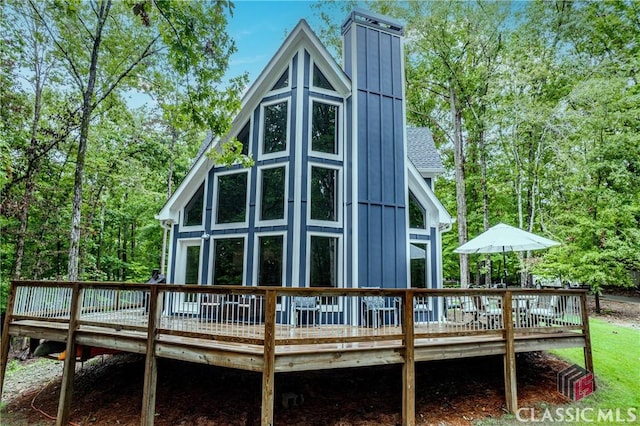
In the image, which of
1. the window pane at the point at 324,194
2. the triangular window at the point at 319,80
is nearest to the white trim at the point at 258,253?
the window pane at the point at 324,194

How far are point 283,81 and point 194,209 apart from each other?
14.4 feet

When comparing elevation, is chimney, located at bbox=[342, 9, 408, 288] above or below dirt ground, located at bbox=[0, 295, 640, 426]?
above

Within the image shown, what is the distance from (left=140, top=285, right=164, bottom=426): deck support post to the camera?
5.35m

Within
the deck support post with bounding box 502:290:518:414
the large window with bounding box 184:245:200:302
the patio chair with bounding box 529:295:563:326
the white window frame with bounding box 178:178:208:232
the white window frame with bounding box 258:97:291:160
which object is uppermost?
the white window frame with bounding box 258:97:291:160

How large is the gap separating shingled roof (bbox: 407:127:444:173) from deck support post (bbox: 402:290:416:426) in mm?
6731

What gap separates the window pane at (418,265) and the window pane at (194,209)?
6.07 m

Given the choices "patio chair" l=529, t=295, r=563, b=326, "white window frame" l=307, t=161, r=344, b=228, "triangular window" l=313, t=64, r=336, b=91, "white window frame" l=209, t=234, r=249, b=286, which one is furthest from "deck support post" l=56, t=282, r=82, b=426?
"patio chair" l=529, t=295, r=563, b=326

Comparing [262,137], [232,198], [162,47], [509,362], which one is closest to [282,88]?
[262,137]

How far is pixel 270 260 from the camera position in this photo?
8711 mm

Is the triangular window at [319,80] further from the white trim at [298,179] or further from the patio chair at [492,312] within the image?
the patio chair at [492,312]

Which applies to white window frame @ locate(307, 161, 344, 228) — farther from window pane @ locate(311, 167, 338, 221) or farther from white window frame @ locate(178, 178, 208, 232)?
white window frame @ locate(178, 178, 208, 232)

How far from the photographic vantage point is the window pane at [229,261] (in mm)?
9125

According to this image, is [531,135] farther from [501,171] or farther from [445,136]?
[445,136]

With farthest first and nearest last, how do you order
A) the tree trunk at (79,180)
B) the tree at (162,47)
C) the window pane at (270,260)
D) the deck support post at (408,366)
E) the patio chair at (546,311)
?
the tree trunk at (79,180) < the window pane at (270,260) < the patio chair at (546,311) < the tree at (162,47) < the deck support post at (408,366)
